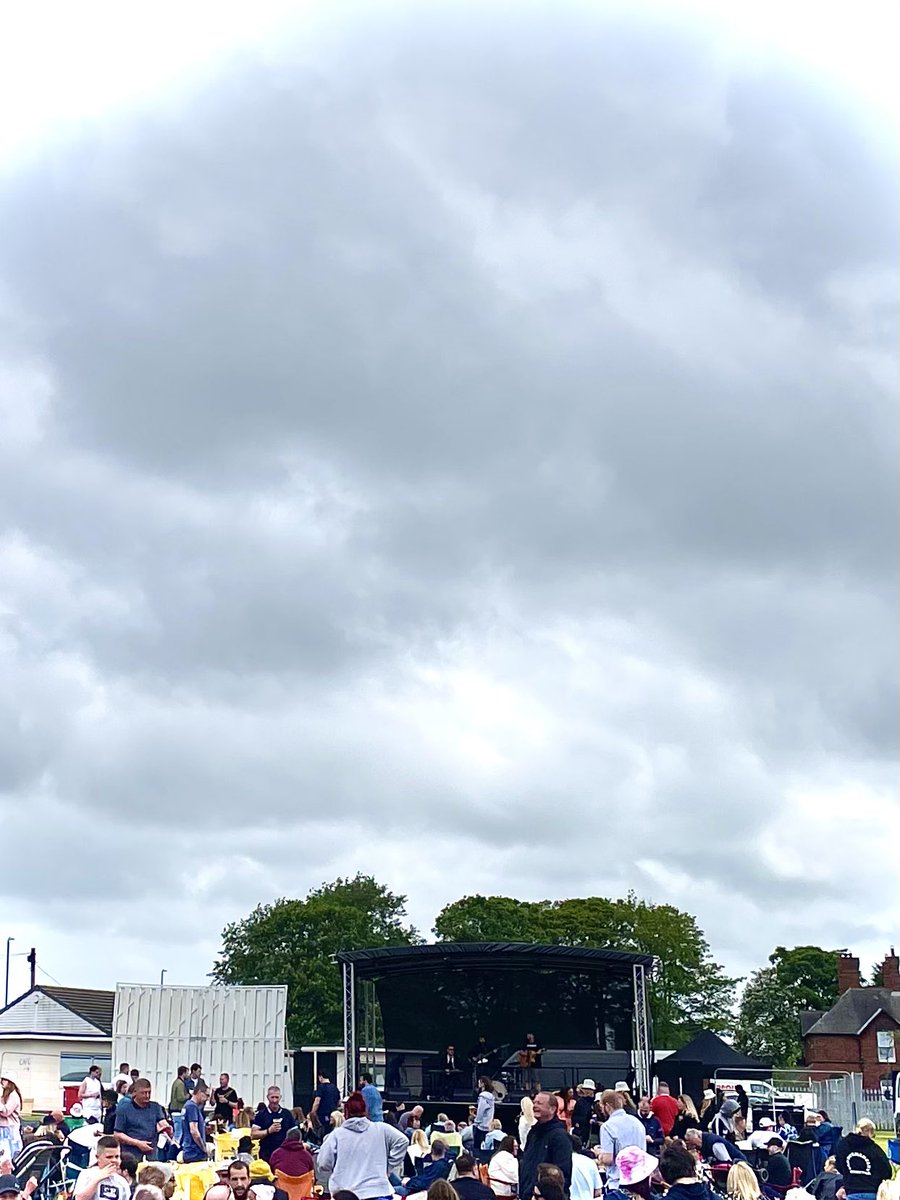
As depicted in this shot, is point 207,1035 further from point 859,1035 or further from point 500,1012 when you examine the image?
Result: point 859,1035

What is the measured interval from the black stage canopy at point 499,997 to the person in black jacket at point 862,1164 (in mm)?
14664

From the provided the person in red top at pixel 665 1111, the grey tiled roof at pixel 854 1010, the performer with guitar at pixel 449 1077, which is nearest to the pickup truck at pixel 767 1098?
the performer with guitar at pixel 449 1077

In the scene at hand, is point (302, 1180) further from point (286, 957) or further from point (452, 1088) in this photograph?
point (286, 957)

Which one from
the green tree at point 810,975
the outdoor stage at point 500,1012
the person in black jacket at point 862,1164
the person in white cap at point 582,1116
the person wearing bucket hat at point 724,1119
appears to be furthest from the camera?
the green tree at point 810,975

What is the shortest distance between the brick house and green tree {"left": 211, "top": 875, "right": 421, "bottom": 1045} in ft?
63.8

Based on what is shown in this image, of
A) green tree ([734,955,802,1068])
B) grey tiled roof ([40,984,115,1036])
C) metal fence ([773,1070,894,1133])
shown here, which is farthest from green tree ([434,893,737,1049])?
metal fence ([773,1070,894,1133])

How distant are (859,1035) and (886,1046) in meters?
1.33

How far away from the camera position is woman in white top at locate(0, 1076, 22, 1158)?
41.1 feet

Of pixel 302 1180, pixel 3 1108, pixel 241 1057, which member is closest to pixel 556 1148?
pixel 302 1180

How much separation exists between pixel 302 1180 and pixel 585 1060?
15.0 m

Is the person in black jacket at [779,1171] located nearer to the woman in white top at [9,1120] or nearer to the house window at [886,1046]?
the woman in white top at [9,1120]

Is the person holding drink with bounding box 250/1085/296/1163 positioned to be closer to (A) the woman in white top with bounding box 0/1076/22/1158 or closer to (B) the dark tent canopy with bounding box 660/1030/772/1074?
(A) the woman in white top with bounding box 0/1076/22/1158

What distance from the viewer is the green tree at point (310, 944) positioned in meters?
64.2

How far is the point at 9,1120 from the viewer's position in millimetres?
12758
